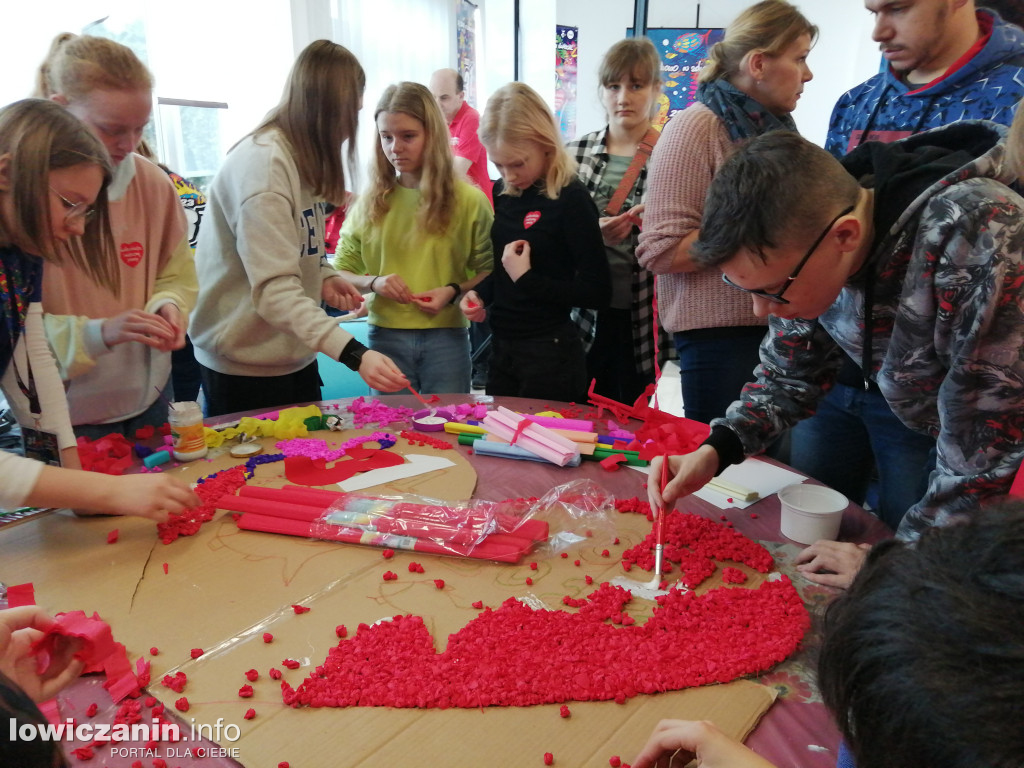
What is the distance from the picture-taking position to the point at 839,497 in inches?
50.4

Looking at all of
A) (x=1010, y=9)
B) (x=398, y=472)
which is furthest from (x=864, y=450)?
(x=1010, y=9)

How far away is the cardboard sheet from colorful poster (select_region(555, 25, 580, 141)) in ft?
18.0

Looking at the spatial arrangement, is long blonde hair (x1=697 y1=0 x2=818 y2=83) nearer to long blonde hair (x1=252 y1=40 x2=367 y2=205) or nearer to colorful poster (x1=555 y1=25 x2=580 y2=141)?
long blonde hair (x1=252 y1=40 x2=367 y2=205)

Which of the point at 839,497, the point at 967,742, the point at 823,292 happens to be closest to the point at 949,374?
Result: the point at 823,292

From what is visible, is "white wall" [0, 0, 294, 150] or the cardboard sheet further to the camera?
"white wall" [0, 0, 294, 150]

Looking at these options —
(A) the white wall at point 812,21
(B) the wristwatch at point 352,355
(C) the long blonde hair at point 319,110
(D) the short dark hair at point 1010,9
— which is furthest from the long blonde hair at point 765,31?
(A) the white wall at point 812,21

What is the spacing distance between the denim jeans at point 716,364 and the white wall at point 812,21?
4.48 m

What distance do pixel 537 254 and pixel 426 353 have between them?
483 millimetres

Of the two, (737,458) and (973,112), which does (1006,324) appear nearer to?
(737,458)

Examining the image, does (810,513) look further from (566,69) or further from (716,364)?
(566,69)

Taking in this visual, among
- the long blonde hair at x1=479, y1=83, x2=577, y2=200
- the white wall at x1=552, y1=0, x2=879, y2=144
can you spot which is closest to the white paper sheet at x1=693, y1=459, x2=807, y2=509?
the long blonde hair at x1=479, y1=83, x2=577, y2=200

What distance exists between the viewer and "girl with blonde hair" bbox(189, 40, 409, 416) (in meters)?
1.76

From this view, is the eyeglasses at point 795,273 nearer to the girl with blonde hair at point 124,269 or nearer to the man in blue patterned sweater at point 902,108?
the man in blue patterned sweater at point 902,108

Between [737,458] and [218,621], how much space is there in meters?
0.92
